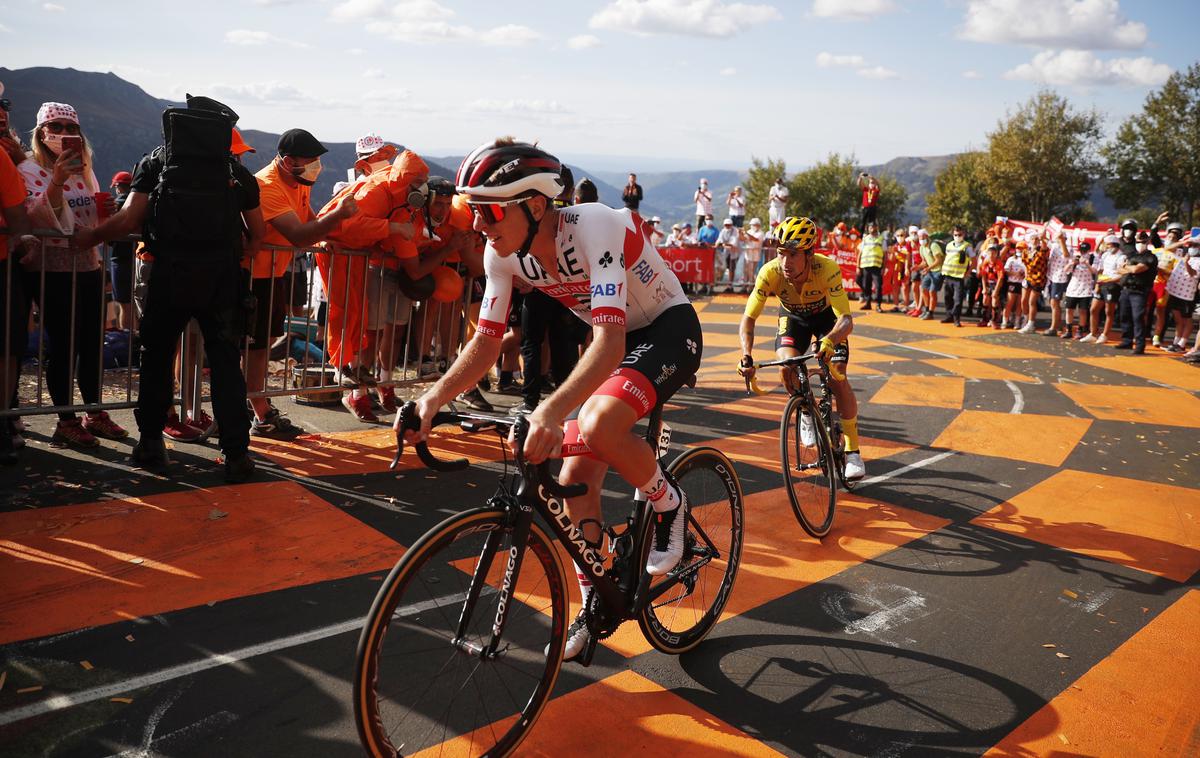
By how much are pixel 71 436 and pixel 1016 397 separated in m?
10.9

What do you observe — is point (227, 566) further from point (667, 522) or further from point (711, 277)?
point (711, 277)

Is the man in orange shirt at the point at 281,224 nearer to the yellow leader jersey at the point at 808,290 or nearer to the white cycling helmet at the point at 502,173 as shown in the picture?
the yellow leader jersey at the point at 808,290

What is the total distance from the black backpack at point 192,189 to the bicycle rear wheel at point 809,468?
3.96m

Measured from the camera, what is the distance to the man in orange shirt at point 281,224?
640cm

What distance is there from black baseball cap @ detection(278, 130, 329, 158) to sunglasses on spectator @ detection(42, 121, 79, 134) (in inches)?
57.6

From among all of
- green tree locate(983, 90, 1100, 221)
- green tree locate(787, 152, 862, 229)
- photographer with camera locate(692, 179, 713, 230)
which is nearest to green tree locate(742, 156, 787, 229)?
green tree locate(787, 152, 862, 229)

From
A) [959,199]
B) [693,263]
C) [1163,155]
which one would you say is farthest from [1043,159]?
[693,263]

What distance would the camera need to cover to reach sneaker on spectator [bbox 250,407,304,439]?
700 centimetres

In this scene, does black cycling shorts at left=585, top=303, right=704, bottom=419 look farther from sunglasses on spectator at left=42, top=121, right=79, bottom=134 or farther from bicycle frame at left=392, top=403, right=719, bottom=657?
sunglasses on spectator at left=42, top=121, right=79, bottom=134

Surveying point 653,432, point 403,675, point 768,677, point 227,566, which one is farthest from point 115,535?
point 768,677

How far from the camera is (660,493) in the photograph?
137 inches

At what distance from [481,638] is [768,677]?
154 centimetres

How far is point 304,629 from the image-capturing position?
12.5 ft

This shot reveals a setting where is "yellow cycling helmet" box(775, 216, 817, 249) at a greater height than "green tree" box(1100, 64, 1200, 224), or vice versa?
"green tree" box(1100, 64, 1200, 224)
